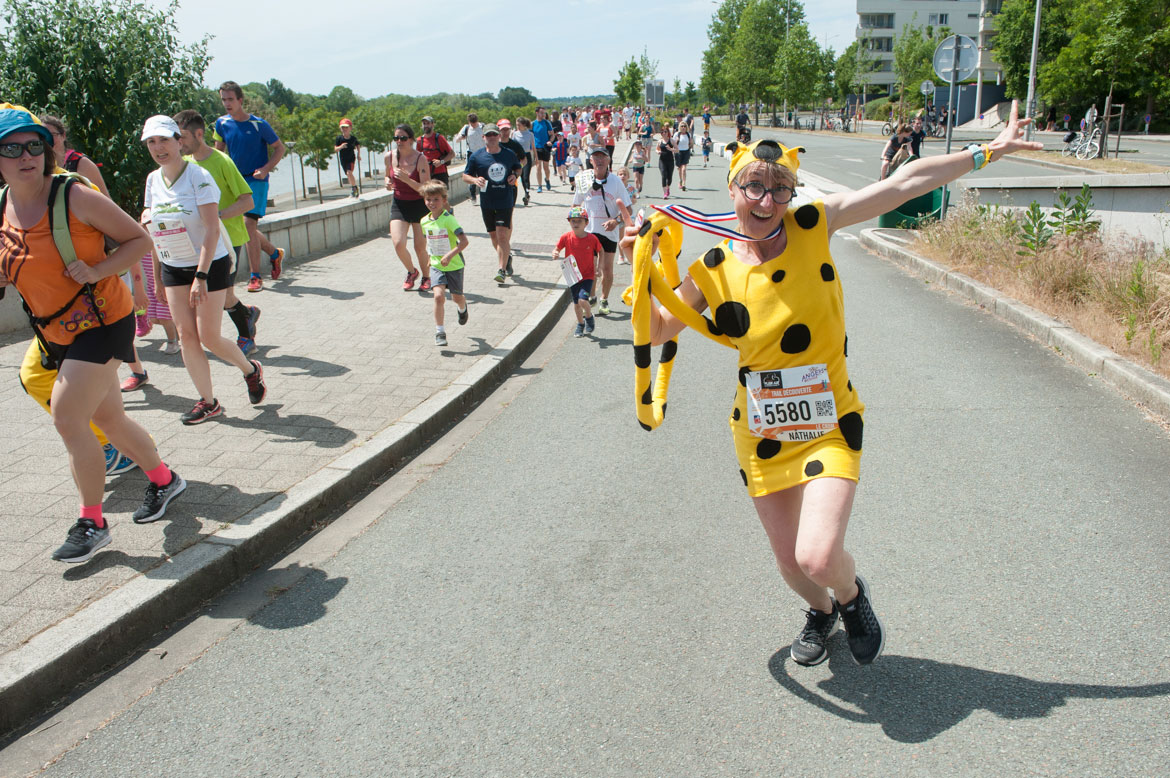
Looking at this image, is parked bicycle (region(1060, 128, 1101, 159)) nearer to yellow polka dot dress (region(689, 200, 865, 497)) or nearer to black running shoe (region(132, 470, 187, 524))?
yellow polka dot dress (region(689, 200, 865, 497))

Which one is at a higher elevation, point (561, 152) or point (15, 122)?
point (15, 122)

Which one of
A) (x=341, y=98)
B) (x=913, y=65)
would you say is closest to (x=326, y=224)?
(x=341, y=98)

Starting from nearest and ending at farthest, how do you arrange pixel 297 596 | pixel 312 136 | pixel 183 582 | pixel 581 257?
pixel 183 582 < pixel 297 596 < pixel 581 257 < pixel 312 136

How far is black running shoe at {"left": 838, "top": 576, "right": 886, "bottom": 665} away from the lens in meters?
3.33

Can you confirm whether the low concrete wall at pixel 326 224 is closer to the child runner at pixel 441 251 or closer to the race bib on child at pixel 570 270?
A: the child runner at pixel 441 251

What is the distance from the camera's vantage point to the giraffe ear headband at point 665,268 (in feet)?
10.6

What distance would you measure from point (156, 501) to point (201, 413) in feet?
5.32

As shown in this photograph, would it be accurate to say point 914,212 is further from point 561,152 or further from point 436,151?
point 561,152

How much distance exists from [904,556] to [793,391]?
1.61m

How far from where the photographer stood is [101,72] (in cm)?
1063

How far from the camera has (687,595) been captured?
403 centimetres

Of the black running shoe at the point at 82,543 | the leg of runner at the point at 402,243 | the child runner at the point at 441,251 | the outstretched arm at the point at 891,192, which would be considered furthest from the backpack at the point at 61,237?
the leg of runner at the point at 402,243

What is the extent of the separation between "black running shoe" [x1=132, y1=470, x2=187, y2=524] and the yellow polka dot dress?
310 centimetres

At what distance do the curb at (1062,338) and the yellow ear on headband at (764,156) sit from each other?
4392 mm
